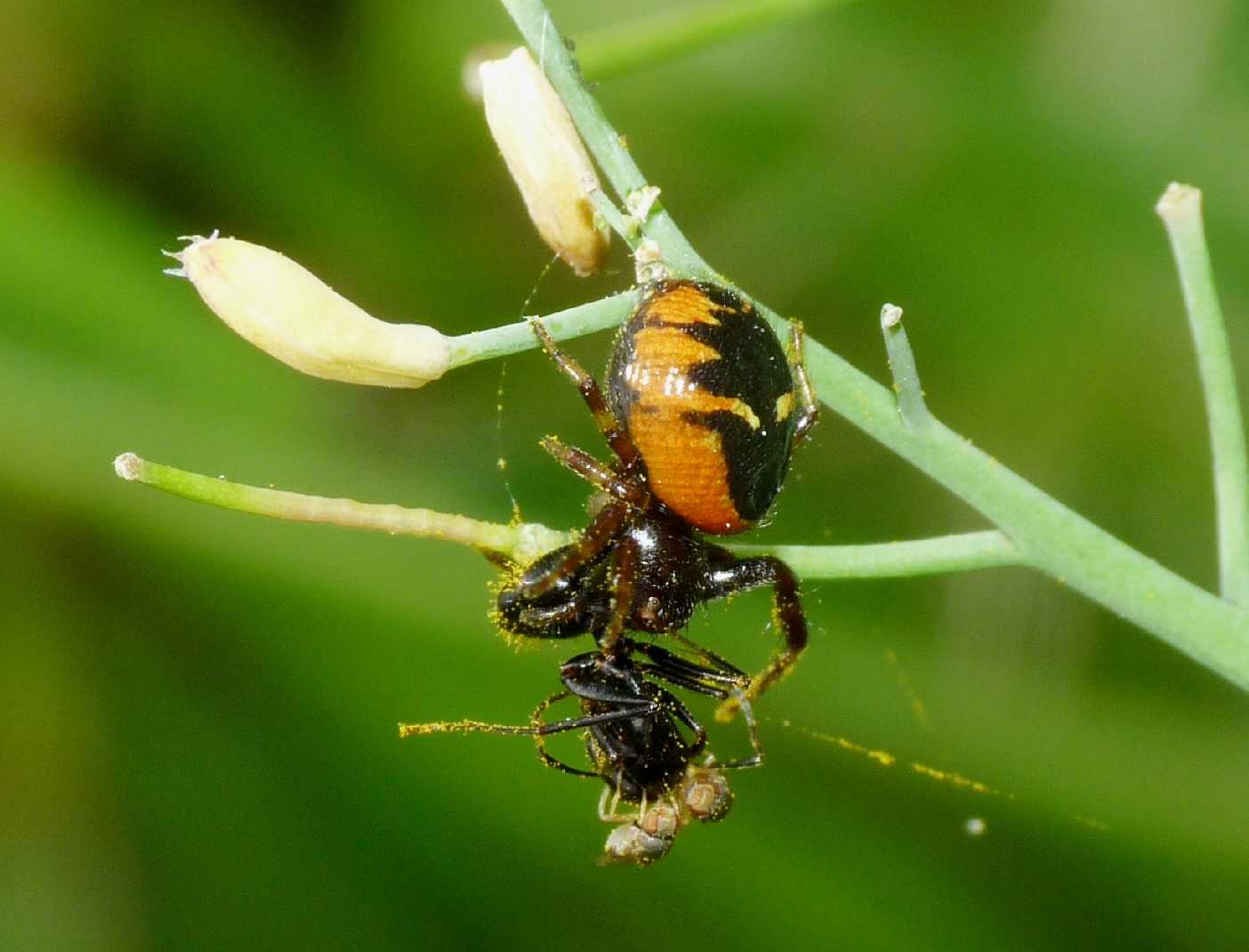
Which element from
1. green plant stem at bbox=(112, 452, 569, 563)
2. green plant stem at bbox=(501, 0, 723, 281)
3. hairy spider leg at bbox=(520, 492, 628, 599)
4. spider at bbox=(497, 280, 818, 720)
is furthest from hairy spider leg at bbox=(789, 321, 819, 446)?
green plant stem at bbox=(112, 452, 569, 563)

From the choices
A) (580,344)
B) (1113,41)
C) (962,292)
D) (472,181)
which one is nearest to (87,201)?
(472,181)

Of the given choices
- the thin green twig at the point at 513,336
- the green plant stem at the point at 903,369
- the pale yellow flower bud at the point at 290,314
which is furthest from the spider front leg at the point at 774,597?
the pale yellow flower bud at the point at 290,314

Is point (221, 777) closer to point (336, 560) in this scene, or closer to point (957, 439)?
point (336, 560)

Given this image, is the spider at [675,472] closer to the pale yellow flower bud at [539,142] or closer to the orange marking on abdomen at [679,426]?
the orange marking on abdomen at [679,426]

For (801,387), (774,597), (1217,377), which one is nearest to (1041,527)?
(1217,377)

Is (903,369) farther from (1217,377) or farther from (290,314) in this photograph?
(290,314)
